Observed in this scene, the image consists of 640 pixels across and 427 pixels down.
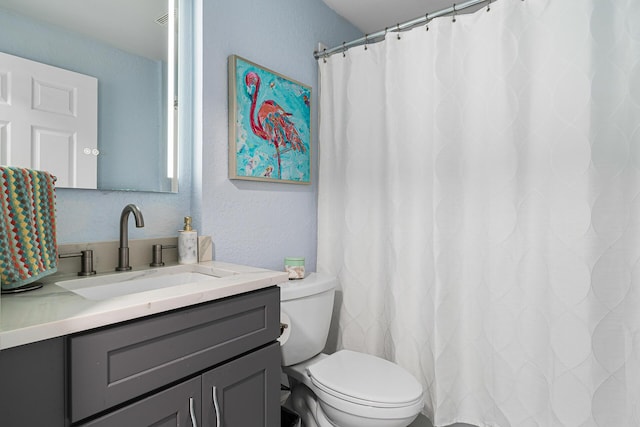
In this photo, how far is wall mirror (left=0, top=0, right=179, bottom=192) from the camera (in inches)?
42.4

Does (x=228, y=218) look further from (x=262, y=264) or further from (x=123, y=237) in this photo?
(x=123, y=237)

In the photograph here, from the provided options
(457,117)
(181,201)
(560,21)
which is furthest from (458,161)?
(181,201)

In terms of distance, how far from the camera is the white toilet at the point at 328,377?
1.28 metres

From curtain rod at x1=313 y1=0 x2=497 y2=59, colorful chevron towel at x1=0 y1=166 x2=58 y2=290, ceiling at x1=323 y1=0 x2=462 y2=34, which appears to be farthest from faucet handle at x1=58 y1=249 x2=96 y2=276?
ceiling at x1=323 y1=0 x2=462 y2=34

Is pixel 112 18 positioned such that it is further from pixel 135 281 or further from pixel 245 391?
pixel 245 391

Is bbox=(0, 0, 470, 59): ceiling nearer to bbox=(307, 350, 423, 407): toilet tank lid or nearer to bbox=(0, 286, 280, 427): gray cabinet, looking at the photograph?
bbox=(0, 286, 280, 427): gray cabinet

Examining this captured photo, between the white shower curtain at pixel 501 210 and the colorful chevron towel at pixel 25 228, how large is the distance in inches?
51.7

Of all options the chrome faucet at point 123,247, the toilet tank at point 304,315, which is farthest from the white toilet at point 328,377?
the chrome faucet at point 123,247

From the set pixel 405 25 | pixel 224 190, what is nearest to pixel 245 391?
pixel 224 190

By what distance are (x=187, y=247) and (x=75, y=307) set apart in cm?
61

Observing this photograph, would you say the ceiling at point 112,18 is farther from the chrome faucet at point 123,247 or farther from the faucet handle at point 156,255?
the faucet handle at point 156,255

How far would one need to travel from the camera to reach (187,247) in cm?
137

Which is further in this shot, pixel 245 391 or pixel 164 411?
pixel 245 391

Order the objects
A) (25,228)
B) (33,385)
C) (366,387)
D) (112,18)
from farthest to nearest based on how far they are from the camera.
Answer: (366,387) → (112,18) → (25,228) → (33,385)
